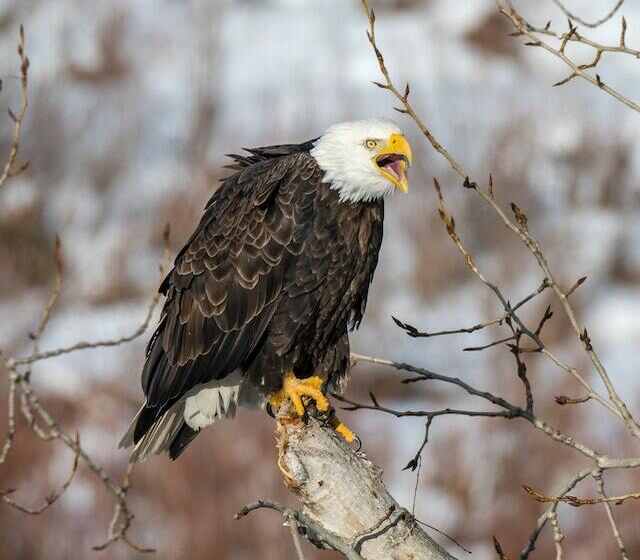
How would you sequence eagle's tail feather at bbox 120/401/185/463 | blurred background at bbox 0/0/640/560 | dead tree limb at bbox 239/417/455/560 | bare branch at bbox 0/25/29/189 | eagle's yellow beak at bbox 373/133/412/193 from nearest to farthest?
1. dead tree limb at bbox 239/417/455/560
2. bare branch at bbox 0/25/29/189
3. eagle's yellow beak at bbox 373/133/412/193
4. eagle's tail feather at bbox 120/401/185/463
5. blurred background at bbox 0/0/640/560

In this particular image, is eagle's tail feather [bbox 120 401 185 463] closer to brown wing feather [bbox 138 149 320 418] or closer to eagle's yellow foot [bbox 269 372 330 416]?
brown wing feather [bbox 138 149 320 418]

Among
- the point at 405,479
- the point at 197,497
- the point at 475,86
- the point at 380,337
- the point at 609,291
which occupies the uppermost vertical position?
the point at 475,86

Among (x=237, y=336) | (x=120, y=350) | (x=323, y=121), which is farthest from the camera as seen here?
(x=323, y=121)

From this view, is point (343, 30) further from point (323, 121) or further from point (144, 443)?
point (144, 443)

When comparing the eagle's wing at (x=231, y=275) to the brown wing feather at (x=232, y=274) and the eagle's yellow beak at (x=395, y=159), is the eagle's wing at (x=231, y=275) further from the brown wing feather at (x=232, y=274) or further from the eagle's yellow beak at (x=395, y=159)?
the eagle's yellow beak at (x=395, y=159)

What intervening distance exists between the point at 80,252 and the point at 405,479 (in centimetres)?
516

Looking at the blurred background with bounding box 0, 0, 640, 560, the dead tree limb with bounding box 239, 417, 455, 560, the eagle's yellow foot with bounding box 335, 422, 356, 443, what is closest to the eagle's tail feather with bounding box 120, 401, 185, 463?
the eagle's yellow foot with bounding box 335, 422, 356, 443

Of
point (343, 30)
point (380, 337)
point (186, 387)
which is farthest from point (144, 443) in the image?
point (343, 30)

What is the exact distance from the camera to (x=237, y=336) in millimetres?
4203

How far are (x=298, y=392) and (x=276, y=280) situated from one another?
38 centimetres

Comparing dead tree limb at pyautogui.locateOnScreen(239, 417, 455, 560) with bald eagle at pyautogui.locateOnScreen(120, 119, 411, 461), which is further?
bald eagle at pyautogui.locateOnScreen(120, 119, 411, 461)

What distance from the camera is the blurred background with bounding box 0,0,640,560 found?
8977 mm

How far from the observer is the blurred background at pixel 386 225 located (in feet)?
29.5

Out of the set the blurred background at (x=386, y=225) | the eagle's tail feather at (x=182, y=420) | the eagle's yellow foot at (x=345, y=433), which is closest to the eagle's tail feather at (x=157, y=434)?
the eagle's tail feather at (x=182, y=420)
